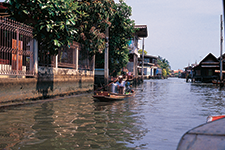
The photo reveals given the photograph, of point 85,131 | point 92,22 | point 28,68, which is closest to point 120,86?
point 28,68

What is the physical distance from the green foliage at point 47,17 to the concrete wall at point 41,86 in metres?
1.92

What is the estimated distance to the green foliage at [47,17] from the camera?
12.1 metres

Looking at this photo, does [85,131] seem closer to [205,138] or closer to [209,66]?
[205,138]

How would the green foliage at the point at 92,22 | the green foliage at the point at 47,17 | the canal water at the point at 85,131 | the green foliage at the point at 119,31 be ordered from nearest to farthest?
the canal water at the point at 85,131 < the green foliage at the point at 47,17 < the green foliage at the point at 92,22 < the green foliage at the point at 119,31

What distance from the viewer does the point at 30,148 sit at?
5137 mm

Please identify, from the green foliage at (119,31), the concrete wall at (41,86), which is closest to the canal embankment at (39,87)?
the concrete wall at (41,86)

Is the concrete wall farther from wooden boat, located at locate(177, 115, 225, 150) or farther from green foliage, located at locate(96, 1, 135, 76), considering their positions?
wooden boat, located at locate(177, 115, 225, 150)

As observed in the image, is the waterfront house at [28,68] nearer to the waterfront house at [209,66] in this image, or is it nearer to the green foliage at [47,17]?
the green foliage at [47,17]

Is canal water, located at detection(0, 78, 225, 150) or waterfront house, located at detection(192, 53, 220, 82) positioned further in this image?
waterfront house, located at detection(192, 53, 220, 82)

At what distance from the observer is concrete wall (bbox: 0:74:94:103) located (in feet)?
34.1

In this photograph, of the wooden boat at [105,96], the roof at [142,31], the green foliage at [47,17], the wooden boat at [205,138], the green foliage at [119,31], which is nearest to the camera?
the wooden boat at [205,138]

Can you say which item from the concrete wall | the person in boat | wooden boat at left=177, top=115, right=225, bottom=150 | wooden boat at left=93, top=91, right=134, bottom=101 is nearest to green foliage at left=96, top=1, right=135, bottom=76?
the concrete wall

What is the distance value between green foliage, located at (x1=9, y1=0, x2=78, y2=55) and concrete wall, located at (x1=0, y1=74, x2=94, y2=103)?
1.92 meters

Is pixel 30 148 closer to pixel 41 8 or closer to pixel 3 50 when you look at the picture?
pixel 3 50
